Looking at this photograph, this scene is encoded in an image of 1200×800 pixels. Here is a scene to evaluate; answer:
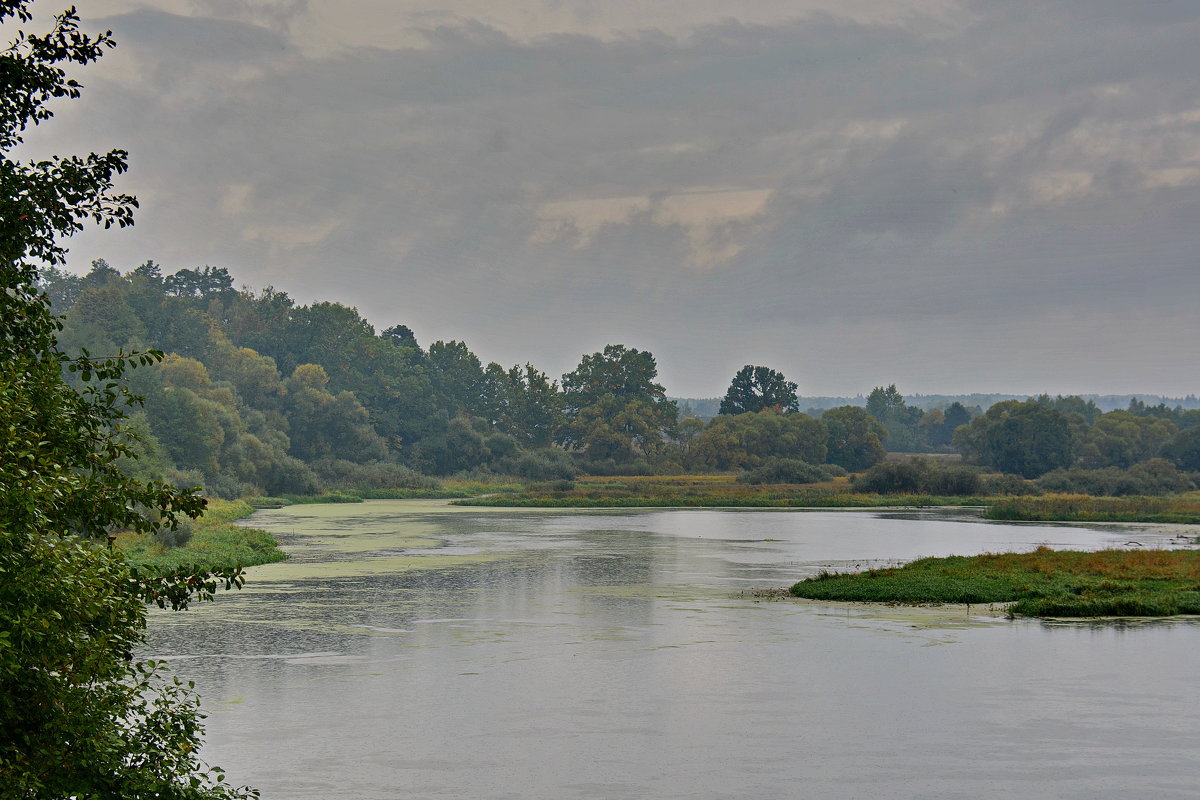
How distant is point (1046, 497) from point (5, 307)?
8096 centimetres

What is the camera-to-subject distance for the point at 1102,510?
70500 millimetres

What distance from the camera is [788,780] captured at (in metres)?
13.2

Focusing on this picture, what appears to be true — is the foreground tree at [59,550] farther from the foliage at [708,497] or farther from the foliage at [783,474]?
the foliage at [783,474]

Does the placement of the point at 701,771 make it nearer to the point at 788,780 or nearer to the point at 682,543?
the point at 788,780

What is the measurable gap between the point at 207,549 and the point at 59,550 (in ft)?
102

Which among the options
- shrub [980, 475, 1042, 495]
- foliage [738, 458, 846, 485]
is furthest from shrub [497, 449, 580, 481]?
shrub [980, 475, 1042, 495]

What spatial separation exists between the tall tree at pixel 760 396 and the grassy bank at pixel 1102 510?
233 feet

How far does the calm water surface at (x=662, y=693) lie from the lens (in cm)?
1329

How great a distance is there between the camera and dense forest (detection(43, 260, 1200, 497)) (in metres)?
93.8

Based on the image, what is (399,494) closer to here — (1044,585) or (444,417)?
(444,417)

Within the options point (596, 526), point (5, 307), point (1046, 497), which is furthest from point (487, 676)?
point (1046, 497)

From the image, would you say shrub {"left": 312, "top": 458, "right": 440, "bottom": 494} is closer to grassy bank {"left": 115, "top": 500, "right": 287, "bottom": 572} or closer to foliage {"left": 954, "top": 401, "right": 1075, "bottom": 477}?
grassy bank {"left": 115, "top": 500, "right": 287, "bottom": 572}

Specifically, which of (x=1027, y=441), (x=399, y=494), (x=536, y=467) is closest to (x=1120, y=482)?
(x=1027, y=441)

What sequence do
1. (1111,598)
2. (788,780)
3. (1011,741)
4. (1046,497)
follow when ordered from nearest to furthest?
(788,780) → (1011,741) → (1111,598) → (1046,497)
